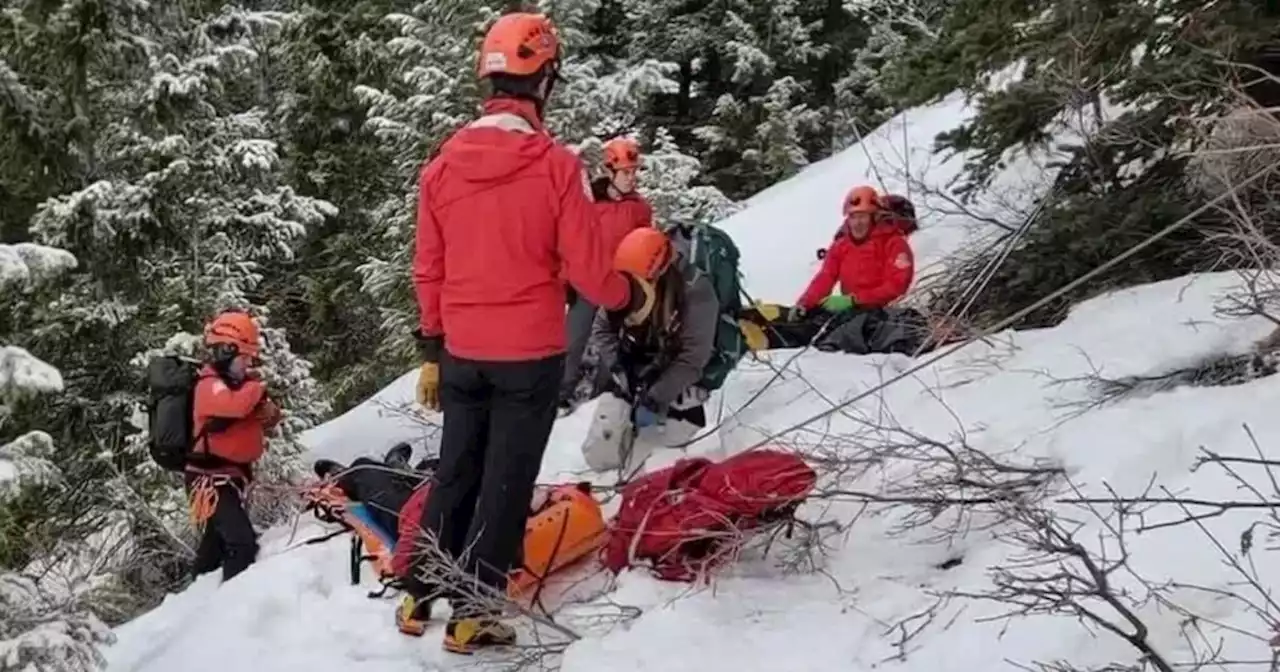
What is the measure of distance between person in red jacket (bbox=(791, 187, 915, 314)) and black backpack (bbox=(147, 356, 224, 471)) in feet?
11.0

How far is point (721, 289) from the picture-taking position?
618 centimetres

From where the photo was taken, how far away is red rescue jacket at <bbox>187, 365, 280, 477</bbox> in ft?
19.1

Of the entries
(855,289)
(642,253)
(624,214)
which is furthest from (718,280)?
(855,289)

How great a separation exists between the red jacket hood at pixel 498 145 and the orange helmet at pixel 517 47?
11cm

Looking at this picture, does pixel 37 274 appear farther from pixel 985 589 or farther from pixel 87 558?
pixel 87 558

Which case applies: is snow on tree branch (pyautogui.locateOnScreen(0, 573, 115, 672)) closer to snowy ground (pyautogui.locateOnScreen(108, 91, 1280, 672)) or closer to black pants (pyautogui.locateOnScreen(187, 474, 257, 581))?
snowy ground (pyautogui.locateOnScreen(108, 91, 1280, 672))

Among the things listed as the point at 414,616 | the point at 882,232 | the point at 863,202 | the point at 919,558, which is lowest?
the point at 414,616

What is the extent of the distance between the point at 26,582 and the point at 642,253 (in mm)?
2413

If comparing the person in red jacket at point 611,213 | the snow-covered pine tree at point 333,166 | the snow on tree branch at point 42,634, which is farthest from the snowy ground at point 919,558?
the snow-covered pine tree at point 333,166

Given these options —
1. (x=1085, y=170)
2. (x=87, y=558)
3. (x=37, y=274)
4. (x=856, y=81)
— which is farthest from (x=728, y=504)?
(x=856, y=81)

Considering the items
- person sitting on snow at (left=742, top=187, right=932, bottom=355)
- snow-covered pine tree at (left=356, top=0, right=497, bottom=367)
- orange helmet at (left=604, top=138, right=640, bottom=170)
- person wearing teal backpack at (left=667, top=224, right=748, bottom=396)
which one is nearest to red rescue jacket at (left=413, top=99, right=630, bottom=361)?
person wearing teal backpack at (left=667, top=224, right=748, bottom=396)

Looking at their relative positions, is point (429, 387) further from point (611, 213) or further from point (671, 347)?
point (611, 213)

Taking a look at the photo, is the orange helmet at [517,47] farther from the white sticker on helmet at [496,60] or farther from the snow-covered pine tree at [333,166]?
the snow-covered pine tree at [333,166]

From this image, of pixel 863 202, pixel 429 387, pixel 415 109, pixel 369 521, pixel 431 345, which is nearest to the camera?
pixel 431 345
